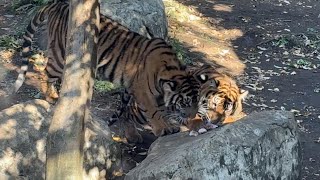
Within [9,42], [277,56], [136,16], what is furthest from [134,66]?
[277,56]

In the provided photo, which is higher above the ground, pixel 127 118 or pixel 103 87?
pixel 127 118

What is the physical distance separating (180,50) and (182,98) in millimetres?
2854

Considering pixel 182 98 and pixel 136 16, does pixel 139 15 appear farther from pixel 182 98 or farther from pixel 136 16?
pixel 182 98

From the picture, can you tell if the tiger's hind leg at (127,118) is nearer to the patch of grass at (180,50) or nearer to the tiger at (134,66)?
the tiger at (134,66)

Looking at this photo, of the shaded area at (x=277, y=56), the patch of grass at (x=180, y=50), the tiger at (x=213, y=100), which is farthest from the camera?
the patch of grass at (x=180, y=50)

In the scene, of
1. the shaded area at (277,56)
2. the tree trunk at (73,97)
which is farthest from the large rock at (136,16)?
the tree trunk at (73,97)

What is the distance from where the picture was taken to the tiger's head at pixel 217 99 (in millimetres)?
5699

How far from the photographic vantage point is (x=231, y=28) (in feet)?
35.1

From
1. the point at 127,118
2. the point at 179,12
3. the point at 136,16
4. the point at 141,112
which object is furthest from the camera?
the point at 179,12

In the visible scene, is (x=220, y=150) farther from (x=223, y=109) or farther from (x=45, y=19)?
(x=45, y=19)

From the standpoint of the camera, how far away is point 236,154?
176 inches

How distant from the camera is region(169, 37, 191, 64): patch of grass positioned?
27.5 ft

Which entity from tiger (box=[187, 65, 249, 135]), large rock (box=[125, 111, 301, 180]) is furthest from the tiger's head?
large rock (box=[125, 111, 301, 180])

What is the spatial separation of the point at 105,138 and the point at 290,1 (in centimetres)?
850
